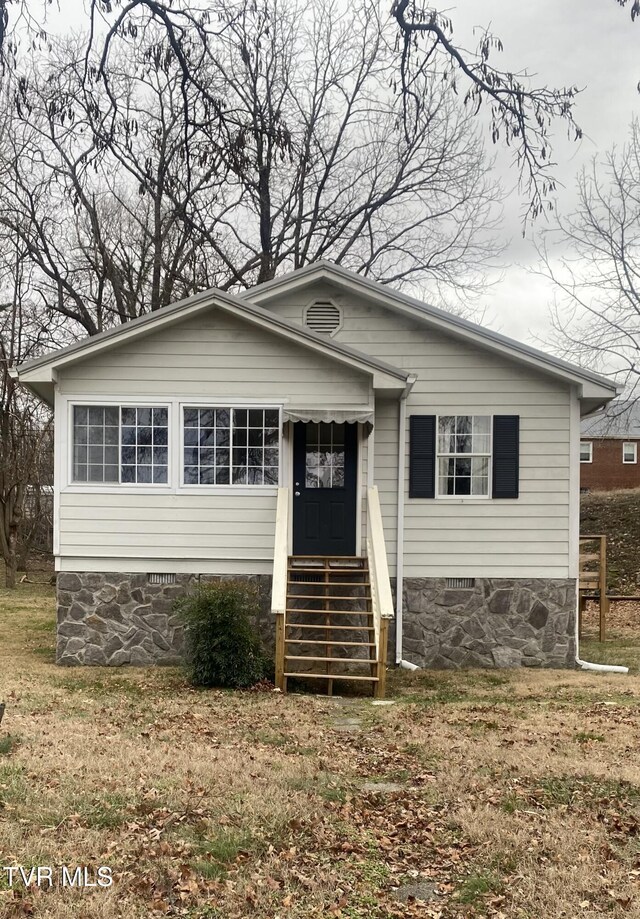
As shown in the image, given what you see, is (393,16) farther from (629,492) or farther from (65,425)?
(629,492)

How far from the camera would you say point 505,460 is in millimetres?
11945

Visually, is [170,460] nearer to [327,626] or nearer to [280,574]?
[280,574]

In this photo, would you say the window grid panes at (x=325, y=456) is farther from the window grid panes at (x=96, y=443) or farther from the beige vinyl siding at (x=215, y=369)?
the window grid panes at (x=96, y=443)

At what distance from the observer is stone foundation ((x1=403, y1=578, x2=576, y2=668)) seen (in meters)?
11.9

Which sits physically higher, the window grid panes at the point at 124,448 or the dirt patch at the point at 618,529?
the window grid panes at the point at 124,448

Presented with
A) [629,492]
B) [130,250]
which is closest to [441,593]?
[130,250]

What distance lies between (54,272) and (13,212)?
65.9 inches

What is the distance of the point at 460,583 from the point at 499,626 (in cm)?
81

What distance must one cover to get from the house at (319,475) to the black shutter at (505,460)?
3cm

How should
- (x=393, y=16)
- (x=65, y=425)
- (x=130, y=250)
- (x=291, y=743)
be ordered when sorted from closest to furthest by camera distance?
(x=393, y=16) → (x=291, y=743) → (x=65, y=425) → (x=130, y=250)

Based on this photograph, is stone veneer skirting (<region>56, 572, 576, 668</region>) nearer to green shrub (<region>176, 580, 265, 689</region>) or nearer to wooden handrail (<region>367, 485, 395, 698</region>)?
wooden handrail (<region>367, 485, 395, 698</region>)

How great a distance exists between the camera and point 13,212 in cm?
2056

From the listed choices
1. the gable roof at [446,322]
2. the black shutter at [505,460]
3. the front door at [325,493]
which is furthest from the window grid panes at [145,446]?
the black shutter at [505,460]

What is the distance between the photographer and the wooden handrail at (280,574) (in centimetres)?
980
